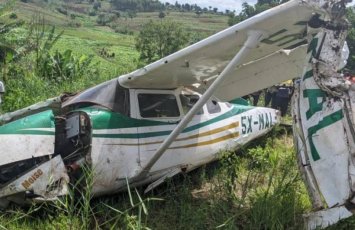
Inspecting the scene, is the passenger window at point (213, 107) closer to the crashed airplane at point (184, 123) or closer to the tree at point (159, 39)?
the crashed airplane at point (184, 123)

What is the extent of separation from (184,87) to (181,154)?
117cm

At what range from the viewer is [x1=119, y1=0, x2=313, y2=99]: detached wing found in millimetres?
4965

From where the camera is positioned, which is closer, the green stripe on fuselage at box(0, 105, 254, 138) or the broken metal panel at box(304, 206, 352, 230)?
the broken metal panel at box(304, 206, 352, 230)

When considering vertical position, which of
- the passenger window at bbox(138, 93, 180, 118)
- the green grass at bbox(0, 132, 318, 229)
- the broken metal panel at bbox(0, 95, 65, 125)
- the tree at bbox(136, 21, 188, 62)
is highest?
the passenger window at bbox(138, 93, 180, 118)

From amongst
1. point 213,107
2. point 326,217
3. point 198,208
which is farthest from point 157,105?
point 326,217

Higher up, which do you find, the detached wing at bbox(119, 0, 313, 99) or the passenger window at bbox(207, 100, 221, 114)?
the detached wing at bbox(119, 0, 313, 99)

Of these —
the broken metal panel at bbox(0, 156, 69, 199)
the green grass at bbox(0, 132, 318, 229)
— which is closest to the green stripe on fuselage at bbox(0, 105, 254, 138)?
the broken metal panel at bbox(0, 156, 69, 199)

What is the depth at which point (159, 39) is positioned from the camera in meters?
37.2

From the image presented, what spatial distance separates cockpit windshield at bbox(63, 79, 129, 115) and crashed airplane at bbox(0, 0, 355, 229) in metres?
0.01

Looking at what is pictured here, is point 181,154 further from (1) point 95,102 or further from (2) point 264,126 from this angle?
(2) point 264,126

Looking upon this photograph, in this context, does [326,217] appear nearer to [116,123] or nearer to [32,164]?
[116,123]

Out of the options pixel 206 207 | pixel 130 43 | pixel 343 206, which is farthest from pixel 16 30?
pixel 130 43

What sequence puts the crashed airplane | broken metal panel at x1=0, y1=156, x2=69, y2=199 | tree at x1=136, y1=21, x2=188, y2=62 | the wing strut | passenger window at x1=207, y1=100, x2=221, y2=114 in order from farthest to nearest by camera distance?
tree at x1=136, y1=21, x2=188, y2=62, passenger window at x1=207, y1=100, x2=221, y2=114, the wing strut, broken metal panel at x1=0, y1=156, x2=69, y2=199, the crashed airplane

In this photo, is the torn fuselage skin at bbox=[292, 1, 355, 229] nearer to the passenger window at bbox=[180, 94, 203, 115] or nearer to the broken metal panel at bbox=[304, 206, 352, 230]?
the broken metal panel at bbox=[304, 206, 352, 230]
